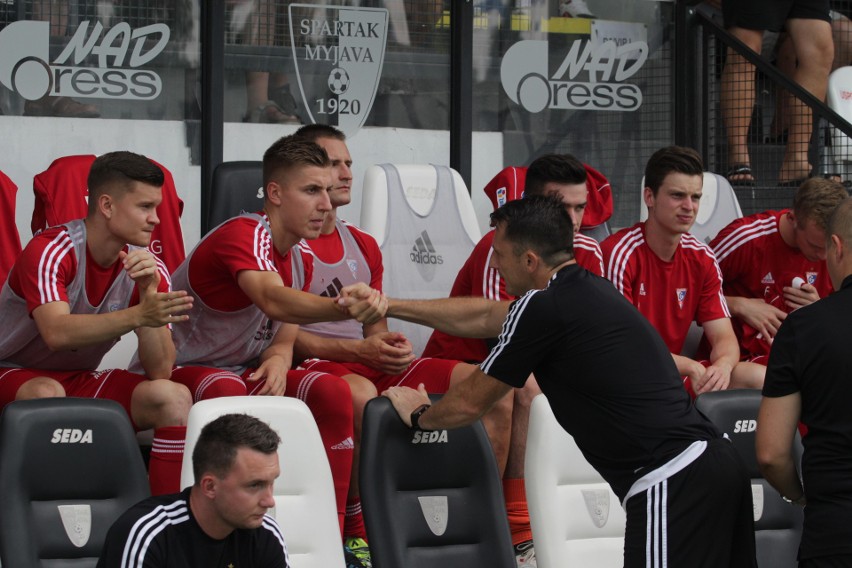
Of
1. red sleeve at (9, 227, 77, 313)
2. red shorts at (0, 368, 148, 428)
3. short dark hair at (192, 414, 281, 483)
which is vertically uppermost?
red sleeve at (9, 227, 77, 313)

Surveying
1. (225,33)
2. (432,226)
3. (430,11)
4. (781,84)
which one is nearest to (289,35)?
(225,33)

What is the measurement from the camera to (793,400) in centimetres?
348

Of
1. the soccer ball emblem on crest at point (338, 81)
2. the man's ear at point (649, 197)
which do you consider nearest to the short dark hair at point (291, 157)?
the man's ear at point (649, 197)

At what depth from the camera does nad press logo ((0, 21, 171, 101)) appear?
6.24 metres

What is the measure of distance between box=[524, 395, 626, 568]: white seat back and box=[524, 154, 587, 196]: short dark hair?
1350mm

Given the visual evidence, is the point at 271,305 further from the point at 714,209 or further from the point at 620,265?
the point at 714,209

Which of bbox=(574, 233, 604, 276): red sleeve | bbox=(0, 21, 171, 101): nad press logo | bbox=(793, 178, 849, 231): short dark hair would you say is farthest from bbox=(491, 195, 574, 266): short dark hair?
bbox=(0, 21, 171, 101): nad press logo

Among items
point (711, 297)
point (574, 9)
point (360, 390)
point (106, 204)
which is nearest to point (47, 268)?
point (106, 204)

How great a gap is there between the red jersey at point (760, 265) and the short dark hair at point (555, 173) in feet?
3.31

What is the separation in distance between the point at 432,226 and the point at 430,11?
1.44 meters

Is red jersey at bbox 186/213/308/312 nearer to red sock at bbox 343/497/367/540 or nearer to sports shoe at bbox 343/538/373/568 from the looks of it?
red sock at bbox 343/497/367/540

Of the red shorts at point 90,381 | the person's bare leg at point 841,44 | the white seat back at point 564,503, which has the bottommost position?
the white seat back at point 564,503

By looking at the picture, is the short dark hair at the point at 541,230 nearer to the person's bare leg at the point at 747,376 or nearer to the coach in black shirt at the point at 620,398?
the coach in black shirt at the point at 620,398

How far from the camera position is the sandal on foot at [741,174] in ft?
23.8
